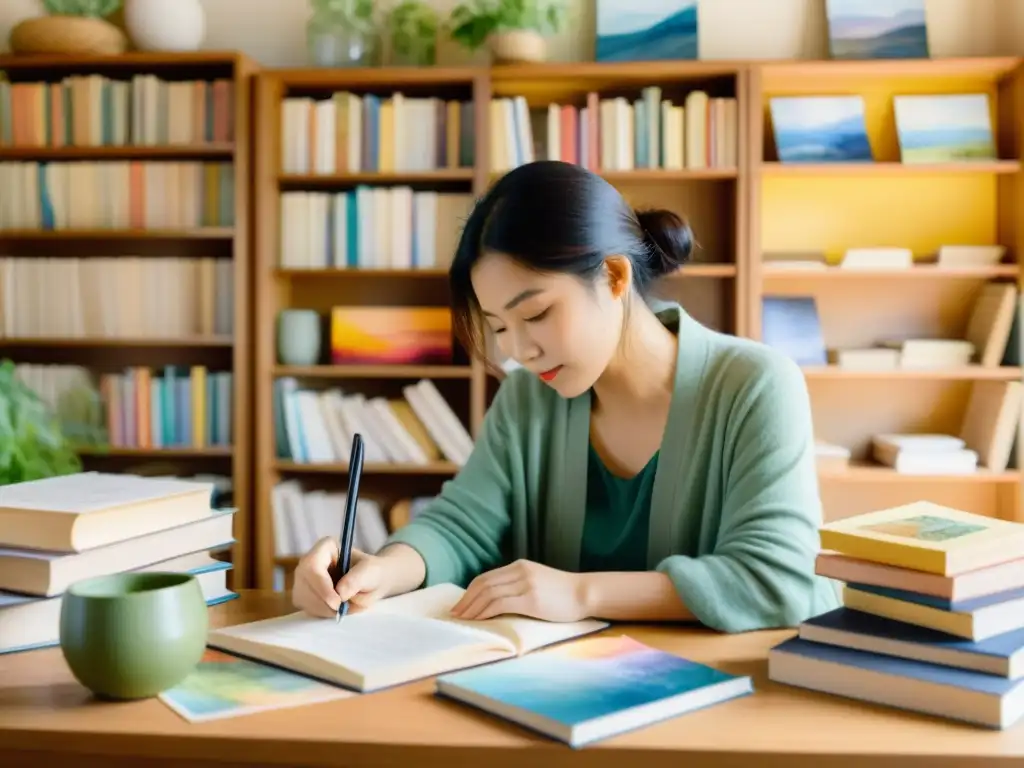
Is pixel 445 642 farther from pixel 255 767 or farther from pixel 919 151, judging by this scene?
pixel 919 151

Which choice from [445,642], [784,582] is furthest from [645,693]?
[784,582]

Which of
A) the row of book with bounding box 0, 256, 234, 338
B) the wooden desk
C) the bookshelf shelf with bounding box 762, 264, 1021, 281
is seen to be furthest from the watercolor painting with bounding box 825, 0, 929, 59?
the wooden desk

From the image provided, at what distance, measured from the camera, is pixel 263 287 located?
3.15 meters

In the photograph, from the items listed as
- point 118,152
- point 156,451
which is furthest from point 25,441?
point 118,152

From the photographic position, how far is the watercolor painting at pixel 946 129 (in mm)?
3092

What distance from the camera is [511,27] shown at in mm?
3080

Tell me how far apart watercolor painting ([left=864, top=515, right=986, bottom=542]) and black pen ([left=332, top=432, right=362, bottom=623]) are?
52 cm

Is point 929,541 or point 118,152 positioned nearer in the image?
point 929,541

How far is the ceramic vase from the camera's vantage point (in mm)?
3168

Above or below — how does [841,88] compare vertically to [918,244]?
above

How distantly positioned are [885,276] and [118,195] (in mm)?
2387

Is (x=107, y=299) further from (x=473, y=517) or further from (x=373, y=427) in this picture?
(x=473, y=517)

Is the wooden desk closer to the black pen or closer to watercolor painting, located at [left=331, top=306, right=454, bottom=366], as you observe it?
the black pen

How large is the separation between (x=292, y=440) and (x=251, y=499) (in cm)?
23
